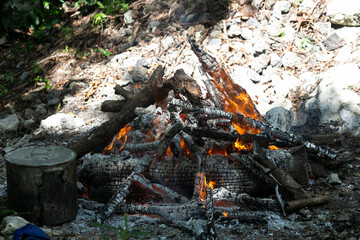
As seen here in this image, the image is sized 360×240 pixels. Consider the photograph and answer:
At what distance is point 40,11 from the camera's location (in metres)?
8.52

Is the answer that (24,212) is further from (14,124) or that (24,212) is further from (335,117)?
(335,117)

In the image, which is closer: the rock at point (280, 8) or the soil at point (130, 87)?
the soil at point (130, 87)

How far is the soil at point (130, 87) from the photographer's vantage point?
3348 millimetres

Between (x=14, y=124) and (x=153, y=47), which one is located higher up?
(x=153, y=47)

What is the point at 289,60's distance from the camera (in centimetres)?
627

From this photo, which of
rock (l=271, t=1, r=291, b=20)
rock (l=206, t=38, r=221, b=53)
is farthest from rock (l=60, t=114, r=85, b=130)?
rock (l=271, t=1, r=291, b=20)

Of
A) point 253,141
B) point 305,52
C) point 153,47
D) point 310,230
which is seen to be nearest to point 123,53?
point 153,47

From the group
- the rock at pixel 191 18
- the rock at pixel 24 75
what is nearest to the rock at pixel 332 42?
the rock at pixel 191 18

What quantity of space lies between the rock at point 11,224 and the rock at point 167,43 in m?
4.68

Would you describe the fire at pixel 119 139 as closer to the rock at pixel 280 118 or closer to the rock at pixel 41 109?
the rock at pixel 280 118

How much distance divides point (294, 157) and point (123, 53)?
14.1ft

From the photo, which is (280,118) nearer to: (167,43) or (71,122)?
(167,43)

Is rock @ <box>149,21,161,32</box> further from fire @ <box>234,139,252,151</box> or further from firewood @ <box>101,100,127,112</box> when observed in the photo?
fire @ <box>234,139,252,151</box>

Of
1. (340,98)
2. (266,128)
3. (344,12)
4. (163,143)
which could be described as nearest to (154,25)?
(344,12)
